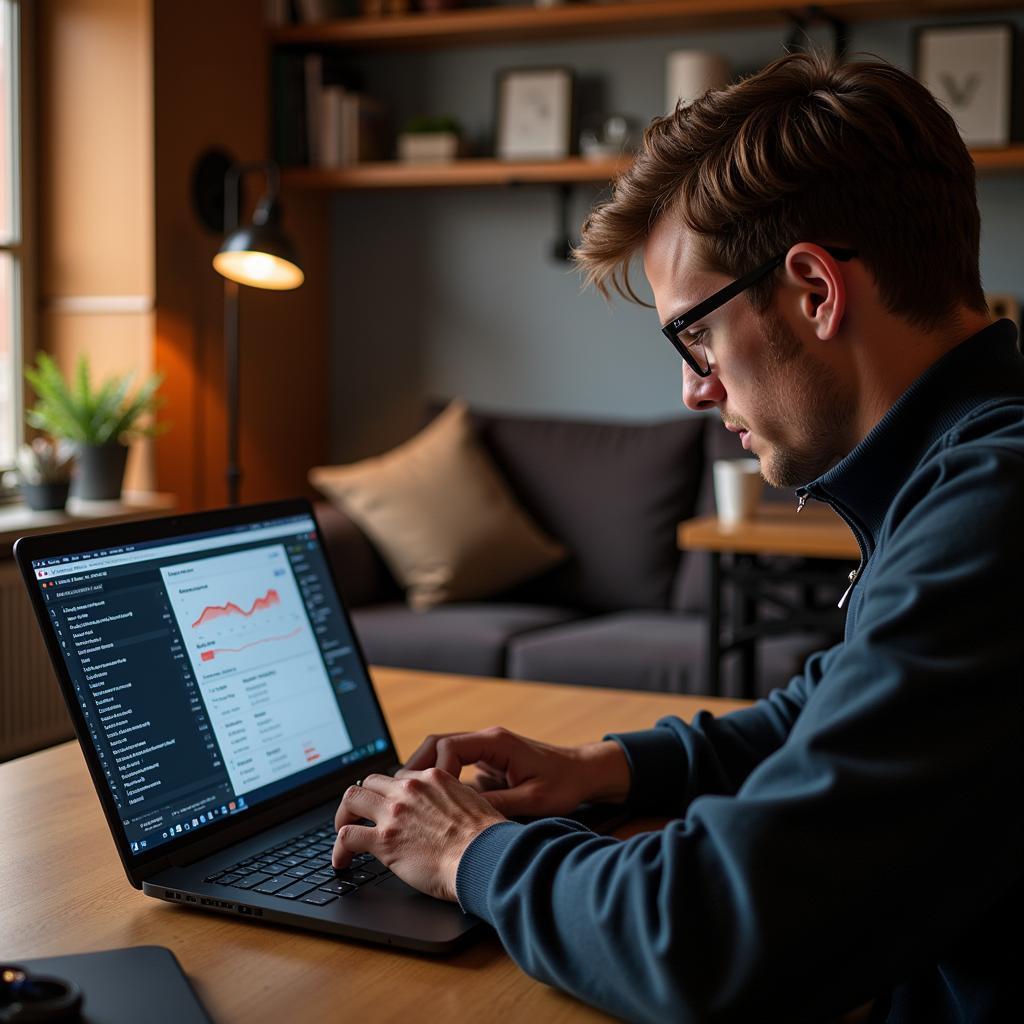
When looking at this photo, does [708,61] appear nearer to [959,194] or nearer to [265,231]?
[265,231]

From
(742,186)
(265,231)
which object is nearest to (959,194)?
(742,186)

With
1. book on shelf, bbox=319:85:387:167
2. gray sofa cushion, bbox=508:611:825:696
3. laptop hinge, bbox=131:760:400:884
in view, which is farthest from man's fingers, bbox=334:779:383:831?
book on shelf, bbox=319:85:387:167

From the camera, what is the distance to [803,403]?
1015 mm

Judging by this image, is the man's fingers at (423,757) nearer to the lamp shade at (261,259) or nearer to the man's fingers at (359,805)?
the man's fingers at (359,805)

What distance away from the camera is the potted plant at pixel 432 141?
427 centimetres

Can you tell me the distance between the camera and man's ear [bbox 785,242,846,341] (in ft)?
3.14

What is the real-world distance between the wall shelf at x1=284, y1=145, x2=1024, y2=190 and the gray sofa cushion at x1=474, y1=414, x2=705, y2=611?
773mm

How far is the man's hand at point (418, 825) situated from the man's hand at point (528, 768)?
0.14 m

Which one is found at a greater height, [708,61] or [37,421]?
[708,61]

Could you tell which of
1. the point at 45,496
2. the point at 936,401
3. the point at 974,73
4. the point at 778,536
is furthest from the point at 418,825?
the point at 974,73

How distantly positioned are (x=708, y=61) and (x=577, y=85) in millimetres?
532

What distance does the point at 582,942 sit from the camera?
821mm

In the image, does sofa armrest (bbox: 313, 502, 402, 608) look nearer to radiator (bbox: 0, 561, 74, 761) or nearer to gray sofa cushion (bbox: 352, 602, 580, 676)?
gray sofa cushion (bbox: 352, 602, 580, 676)

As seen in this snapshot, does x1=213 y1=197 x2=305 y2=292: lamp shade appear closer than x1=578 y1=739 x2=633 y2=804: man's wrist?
No
